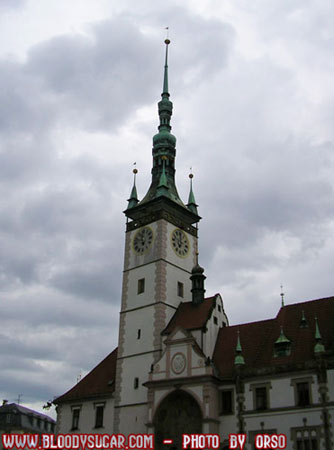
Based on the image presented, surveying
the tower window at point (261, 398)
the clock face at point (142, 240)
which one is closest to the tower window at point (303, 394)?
the tower window at point (261, 398)

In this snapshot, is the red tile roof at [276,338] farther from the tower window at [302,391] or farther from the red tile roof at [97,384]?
the red tile roof at [97,384]

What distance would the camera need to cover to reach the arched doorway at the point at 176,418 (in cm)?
3944

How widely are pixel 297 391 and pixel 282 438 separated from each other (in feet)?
10.1

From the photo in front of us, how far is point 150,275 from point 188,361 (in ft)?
32.7

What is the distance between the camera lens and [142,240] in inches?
2012

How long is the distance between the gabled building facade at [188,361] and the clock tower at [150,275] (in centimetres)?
9

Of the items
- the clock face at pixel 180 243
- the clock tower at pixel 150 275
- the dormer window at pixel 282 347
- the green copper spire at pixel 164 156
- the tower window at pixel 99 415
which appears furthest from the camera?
the green copper spire at pixel 164 156

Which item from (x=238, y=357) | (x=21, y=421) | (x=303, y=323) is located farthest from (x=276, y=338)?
(x=21, y=421)

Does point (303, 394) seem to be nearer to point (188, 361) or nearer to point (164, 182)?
point (188, 361)

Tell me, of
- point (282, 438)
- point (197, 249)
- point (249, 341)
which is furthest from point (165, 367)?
point (197, 249)

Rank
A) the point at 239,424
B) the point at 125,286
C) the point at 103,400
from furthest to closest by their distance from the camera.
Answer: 1. the point at 125,286
2. the point at 103,400
3. the point at 239,424

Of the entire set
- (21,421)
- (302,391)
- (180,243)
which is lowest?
(302,391)

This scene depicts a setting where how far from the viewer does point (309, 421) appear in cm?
3531

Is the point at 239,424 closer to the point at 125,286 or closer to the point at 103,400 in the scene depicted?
the point at 103,400
